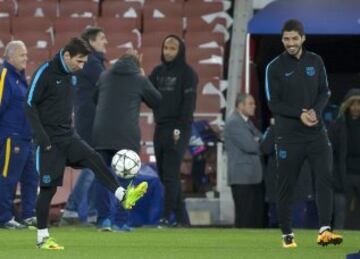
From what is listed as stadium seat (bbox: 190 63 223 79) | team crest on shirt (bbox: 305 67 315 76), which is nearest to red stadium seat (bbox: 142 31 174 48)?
stadium seat (bbox: 190 63 223 79)

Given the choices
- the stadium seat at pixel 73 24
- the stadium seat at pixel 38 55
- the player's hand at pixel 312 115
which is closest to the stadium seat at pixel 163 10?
the stadium seat at pixel 73 24

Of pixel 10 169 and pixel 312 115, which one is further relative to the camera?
pixel 10 169

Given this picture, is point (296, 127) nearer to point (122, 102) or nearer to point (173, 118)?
point (122, 102)

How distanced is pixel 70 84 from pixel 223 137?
543 centimetres

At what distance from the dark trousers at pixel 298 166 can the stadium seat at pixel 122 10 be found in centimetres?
909

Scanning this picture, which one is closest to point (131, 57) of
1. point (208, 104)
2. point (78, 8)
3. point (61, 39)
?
point (208, 104)

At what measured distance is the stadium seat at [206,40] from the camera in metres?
20.4

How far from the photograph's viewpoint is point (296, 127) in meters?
12.4

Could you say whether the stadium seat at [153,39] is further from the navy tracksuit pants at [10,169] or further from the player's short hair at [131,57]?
the player's short hair at [131,57]

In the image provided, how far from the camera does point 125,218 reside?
595 inches

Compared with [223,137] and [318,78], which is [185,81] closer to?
[223,137]

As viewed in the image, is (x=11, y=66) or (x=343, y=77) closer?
(x=11, y=66)

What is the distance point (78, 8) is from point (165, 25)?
1.44 m

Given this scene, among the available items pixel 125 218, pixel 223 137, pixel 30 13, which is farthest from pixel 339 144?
pixel 30 13
